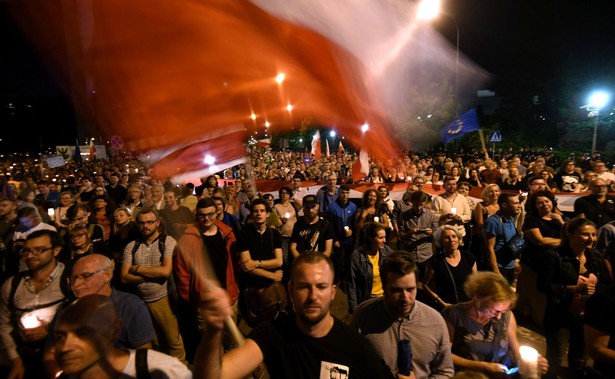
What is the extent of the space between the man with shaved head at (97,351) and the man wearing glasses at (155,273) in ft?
5.98

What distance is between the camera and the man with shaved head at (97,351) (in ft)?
6.57

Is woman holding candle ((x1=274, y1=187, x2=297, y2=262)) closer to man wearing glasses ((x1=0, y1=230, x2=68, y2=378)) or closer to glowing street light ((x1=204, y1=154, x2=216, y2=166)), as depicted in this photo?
glowing street light ((x1=204, y1=154, x2=216, y2=166))

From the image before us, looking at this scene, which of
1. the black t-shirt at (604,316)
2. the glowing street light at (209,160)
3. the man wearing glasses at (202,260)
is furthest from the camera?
the man wearing glasses at (202,260)

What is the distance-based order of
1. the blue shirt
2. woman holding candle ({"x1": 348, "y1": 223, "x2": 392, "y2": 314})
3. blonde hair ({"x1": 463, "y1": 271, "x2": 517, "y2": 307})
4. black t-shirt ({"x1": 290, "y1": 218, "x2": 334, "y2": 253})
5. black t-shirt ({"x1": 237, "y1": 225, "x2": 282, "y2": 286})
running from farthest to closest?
black t-shirt ({"x1": 290, "y1": 218, "x2": 334, "y2": 253}), the blue shirt, black t-shirt ({"x1": 237, "y1": 225, "x2": 282, "y2": 286}), woman holding candle ({"x1": 348, "y1": 223, "x2": 392, "y2": 314}), blonde hair ({"x1": 463, "y1": 271, "x2": 517, "y2": 307})

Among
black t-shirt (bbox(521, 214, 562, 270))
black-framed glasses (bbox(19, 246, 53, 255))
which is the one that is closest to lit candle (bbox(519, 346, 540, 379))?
black t-shirt (bbox(521, 214, 562, 270))

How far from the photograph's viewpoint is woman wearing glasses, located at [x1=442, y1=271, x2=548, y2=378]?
2.82 meters

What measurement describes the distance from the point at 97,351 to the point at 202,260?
219 cm

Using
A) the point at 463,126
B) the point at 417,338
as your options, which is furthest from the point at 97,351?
the point at 463,126

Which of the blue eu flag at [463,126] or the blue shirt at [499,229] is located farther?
the blue eu flag at [463,126]

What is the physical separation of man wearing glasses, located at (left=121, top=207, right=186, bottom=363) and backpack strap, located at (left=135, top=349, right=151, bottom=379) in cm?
188

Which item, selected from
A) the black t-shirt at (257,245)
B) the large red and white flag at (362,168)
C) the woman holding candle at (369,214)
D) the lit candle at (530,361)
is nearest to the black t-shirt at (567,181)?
the large red and white flag at (362,168)

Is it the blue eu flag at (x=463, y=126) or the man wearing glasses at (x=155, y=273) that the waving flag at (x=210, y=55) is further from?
the blue eu flag at (x=463, y=126)

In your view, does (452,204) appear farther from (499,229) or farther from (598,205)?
(598,205)

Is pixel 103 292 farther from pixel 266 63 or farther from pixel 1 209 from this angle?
pixel 1 209
